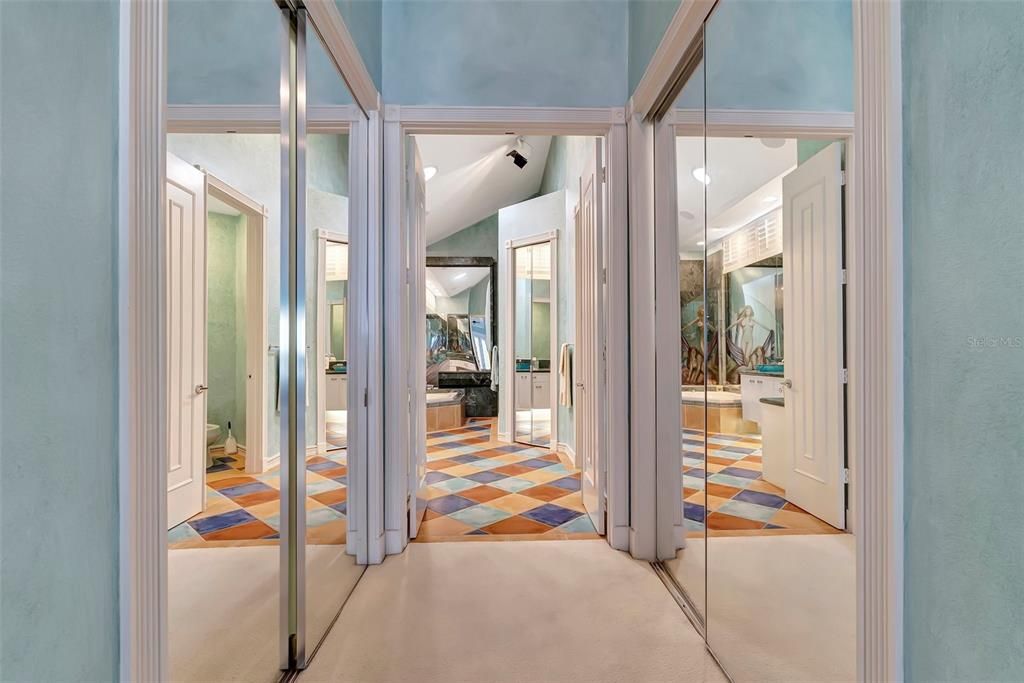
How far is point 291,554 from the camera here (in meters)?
1.53

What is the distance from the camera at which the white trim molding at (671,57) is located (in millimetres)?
1651

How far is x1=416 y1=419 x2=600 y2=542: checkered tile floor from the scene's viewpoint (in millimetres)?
2791

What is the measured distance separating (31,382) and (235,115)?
32.4 inches

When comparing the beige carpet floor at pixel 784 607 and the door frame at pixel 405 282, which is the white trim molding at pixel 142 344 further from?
the door frame at pixel 405 282

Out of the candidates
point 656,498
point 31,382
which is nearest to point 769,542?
point 656,498

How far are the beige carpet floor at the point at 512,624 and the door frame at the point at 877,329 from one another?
A: 97 centimetres

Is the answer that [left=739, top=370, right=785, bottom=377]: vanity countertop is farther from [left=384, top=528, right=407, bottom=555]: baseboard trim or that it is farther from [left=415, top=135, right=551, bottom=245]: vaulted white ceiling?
[left=415, top=135, right=551, bottom=245]: vaulted white ceiling

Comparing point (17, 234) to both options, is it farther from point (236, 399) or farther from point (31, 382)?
point (236, 399)

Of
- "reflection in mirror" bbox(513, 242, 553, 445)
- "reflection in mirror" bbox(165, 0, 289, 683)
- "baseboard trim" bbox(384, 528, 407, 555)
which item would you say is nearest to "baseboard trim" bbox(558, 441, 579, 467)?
"reflection in mirror" bbox(513, 242, 553, 445)

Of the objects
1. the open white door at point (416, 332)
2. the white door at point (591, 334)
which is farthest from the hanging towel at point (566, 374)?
the open white door at point (416, 332)

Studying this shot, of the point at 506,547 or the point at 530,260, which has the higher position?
the point at 530,260

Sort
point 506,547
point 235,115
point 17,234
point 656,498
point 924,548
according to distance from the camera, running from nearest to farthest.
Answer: point 17,234 < point 924,548 < point 235,115 < point 656,498 < point 506,547

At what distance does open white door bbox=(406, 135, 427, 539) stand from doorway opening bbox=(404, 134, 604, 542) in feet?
0.04

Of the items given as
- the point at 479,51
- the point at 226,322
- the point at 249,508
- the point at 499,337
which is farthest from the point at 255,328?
the point at 499,337
